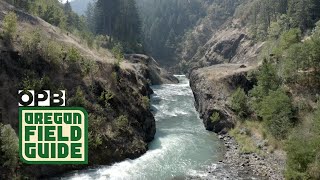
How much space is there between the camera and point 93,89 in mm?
54219

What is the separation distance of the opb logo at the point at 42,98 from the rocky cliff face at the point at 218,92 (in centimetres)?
2998

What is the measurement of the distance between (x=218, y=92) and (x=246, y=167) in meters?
30.0

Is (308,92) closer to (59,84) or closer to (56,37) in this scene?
(59,84)

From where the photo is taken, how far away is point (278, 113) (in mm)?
54062

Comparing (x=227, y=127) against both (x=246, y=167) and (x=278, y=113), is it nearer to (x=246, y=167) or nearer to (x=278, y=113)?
(x=278, y=113)

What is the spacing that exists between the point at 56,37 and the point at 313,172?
163ft

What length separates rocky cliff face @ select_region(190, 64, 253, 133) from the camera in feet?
219

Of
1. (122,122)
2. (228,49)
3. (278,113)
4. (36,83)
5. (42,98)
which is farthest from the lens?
(228,49)

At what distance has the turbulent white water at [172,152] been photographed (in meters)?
43.8

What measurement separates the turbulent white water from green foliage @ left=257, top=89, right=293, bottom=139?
8982mm

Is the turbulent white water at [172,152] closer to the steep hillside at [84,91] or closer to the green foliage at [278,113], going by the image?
the steep hillside at [84,91]

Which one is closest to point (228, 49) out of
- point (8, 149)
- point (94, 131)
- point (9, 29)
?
point (9, 29)

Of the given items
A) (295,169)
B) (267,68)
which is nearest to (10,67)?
(295,169)

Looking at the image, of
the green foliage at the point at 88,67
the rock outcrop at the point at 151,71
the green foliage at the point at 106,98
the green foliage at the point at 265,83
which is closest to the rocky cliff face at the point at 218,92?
the green foliage at the point at 265,83
